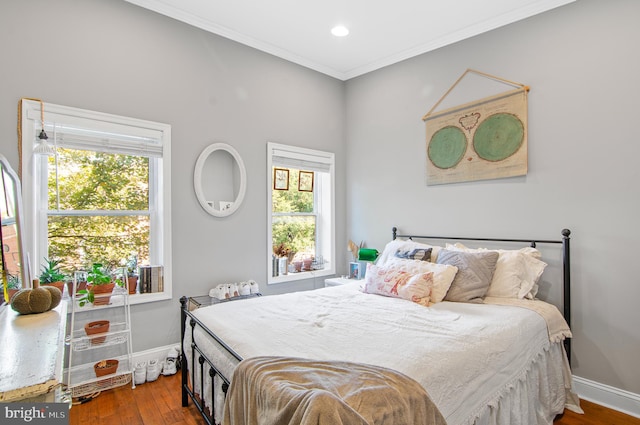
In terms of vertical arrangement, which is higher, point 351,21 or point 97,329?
point 351,21

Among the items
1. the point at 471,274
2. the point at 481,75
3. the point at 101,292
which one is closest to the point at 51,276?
the point at 101,292

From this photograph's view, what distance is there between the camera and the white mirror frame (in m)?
3.02

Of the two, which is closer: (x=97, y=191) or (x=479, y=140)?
(x=97, y=191)

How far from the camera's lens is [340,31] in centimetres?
317

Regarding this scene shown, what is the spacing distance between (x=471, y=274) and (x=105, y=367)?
276 cm

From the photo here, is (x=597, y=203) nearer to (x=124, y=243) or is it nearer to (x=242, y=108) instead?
(x=242, y=108)

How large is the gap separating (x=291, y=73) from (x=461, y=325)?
121 inches

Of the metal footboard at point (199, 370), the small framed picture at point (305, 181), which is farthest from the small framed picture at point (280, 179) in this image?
the metal footboard at point (199, 370)

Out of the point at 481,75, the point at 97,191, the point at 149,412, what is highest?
the point at 481,75

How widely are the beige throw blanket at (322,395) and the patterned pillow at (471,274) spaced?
1351mm

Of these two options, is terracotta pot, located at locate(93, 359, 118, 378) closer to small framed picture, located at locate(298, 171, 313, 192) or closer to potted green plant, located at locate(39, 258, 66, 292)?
potted green plant, located at locate(39, 258, 66, 292)

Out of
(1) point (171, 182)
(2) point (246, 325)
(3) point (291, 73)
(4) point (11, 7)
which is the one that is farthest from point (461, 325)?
→ (4) point (11, 7)

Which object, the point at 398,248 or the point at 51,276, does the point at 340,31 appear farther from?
the point at 51,276

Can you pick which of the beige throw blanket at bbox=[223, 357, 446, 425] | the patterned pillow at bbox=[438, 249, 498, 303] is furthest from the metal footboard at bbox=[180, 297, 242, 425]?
the patterned pillow at bbox=[438, 249, 498, 303]
